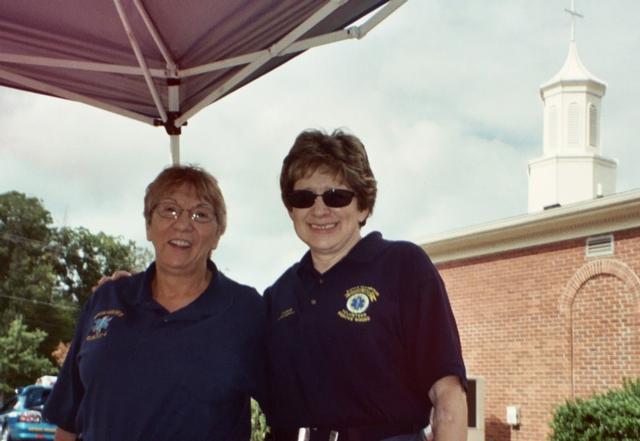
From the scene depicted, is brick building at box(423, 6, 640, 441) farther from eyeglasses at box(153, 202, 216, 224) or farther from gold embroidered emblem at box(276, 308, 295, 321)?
gold embroidered emblem at box(276, 308, 295, 321)

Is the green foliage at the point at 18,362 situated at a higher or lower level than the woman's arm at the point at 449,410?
lower

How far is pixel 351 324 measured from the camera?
264cm

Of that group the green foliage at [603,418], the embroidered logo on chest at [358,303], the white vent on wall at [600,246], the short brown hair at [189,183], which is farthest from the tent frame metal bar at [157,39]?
the white vent on wall at [600,246]

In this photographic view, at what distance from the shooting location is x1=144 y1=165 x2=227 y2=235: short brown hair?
10.5 feet

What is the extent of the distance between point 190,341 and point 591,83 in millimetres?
27683

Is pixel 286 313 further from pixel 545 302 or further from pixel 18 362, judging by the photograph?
pixel 18 362

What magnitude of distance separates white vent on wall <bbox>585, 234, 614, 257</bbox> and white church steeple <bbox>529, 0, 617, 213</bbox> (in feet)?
34.4

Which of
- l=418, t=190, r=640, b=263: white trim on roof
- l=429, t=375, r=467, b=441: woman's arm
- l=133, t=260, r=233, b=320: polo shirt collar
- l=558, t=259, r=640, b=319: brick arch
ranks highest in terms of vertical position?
l=418, t=190, r=640, b=263: white trim on roof

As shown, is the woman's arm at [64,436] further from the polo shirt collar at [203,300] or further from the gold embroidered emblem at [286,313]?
the gold embroidered emblem at [286,313]

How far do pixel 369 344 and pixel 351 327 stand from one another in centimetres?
8

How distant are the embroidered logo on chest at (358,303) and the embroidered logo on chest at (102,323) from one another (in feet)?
2.89

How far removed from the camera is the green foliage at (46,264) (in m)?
57.2

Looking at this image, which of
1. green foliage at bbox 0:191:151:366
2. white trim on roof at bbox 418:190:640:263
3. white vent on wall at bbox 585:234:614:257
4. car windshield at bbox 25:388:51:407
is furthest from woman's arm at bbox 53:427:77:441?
green foliage at bbox 0:191:151:366

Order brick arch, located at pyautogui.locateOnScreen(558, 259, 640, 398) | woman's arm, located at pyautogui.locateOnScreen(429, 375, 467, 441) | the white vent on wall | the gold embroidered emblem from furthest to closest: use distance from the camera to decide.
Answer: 1. the white vent on wall
2. brick arch, located at pyautogui.locateOnScreen(558, 259, 640, 398)
3. the gold embroidered emblem
4. woman's arm, located at pyautogui.locateOnScreen(429, 375, 467, 441)
